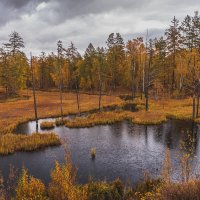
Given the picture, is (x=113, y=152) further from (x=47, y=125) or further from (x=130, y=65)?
(x=130, y=65)

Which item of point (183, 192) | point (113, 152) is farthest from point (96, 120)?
point (183, 192)

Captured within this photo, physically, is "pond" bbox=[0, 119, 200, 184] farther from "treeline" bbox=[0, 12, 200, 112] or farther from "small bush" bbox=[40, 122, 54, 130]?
"treeline" bbox=[0, 12, 200, 112]

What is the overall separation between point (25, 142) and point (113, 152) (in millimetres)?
10282

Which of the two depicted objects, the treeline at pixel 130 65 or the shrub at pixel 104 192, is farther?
the treeline at pixel 130 65

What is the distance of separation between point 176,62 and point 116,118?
37.7m

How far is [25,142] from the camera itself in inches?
1230

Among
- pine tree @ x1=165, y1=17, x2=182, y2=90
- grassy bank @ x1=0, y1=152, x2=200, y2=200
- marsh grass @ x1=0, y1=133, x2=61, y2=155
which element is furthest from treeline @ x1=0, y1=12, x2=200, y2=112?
grassy bank @ x1=0, y1=152, x2=200, y2=200

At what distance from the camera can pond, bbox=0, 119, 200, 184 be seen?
2402 centimetres

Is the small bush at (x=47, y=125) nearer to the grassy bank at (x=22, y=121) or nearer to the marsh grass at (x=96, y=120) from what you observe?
the grassy bank at (x=22, y=121)

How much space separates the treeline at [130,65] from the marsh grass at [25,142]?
34297 mm

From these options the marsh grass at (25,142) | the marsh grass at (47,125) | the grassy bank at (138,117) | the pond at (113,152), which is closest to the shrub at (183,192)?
the pond at (113,152)

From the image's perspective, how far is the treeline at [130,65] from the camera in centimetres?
7181

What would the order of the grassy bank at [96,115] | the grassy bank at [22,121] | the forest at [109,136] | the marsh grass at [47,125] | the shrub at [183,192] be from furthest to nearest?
1. the marsh grass at [47,125]
2. the grassy bank at [96,115]
3. the grassy bank at [22,121]
4. the forest at [109,136]
5. the shrub at [183,192]

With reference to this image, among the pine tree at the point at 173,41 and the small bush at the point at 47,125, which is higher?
the pine tree at the point at 173,41
